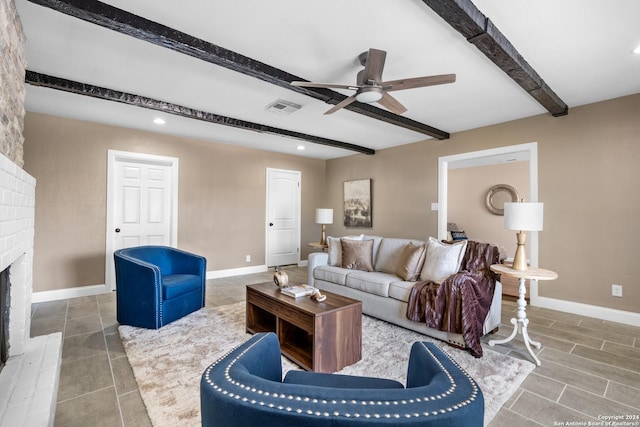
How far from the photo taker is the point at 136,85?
2932 millimetres

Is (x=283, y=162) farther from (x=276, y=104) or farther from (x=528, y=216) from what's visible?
(x=528, y=216)

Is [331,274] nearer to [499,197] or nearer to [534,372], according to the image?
[534,372]

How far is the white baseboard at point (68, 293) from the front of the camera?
12.3ft

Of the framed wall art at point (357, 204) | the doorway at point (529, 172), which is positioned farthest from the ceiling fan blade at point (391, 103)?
the framed wall art at point (357, 204)

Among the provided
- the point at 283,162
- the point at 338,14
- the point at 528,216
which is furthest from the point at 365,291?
the point at 283,162

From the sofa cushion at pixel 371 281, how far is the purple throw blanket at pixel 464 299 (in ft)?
1.11

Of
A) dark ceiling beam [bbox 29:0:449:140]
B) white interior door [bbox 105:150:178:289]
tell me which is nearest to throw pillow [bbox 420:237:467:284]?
dark ceiling beam [bbox 29:0:449:140]

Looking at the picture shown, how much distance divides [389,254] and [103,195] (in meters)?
4.01

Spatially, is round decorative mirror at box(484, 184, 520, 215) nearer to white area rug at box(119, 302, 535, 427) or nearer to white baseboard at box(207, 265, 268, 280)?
white area rug at box(119, 302, 535, 427)

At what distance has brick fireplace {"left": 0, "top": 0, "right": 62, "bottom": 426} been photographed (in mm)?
1458

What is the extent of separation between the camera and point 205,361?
2.31 m

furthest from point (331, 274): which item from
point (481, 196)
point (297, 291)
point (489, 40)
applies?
point (481, 196)

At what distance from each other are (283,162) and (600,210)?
491 cm

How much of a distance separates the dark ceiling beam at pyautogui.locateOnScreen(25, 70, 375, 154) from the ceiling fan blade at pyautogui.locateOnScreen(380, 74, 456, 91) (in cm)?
241
